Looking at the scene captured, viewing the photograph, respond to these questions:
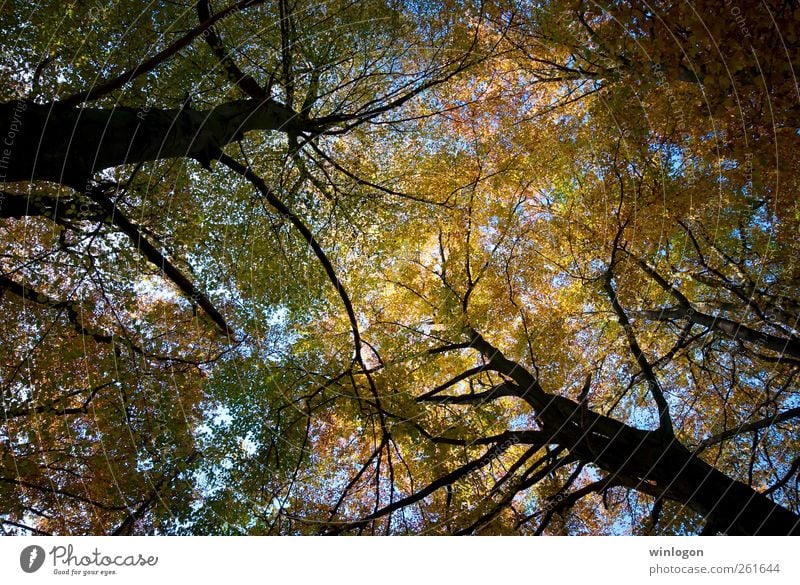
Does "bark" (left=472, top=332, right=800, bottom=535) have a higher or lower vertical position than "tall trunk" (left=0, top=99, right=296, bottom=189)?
lower

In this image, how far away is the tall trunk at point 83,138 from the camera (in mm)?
6281

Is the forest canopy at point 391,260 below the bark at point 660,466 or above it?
above

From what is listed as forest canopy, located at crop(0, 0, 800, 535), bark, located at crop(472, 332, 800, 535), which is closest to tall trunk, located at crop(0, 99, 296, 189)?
forest canopy, located at crop(0, 0, 800, 535)

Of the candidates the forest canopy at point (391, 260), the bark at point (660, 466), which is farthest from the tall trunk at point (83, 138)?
the bark at point (660, 466)

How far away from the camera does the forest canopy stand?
7.79 meters

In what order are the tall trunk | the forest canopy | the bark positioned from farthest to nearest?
the bark, the forest canopy, the tall trunk

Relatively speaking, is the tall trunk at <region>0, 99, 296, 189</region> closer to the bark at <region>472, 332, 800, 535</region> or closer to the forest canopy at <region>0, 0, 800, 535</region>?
the forest canopy at <region>0, 0, 800, 535</region>

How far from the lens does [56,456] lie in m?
9.45

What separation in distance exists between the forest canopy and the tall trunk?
0.03 metres

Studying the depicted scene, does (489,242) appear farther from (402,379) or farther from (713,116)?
(713,116)

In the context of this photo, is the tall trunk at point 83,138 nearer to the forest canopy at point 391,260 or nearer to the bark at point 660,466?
the forest canopy at point 391,260

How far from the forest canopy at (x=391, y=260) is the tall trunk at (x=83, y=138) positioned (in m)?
0.03

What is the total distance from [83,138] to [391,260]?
344 inches

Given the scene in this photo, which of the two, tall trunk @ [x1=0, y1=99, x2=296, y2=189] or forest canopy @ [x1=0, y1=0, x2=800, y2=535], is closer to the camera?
tall trunk @ [x1=0, y1=99, x2=296, y2=189]
